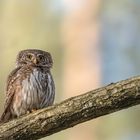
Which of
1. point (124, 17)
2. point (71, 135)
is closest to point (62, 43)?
point (71, 135)

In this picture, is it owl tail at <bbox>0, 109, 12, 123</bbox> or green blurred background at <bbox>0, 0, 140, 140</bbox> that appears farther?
green blurred background at <bbox>0, 0, 140, 140</bbox>

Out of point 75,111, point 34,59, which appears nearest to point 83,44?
point 34,59

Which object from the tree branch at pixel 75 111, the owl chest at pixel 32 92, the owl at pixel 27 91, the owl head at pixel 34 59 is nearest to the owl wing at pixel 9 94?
the owl at pixel 27 91

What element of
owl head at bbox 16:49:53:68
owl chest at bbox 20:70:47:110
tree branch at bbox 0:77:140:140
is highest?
owl head at bbox 16:49:53:68

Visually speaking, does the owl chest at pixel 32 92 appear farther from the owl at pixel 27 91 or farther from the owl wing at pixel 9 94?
the owl wing at pixel 9 94

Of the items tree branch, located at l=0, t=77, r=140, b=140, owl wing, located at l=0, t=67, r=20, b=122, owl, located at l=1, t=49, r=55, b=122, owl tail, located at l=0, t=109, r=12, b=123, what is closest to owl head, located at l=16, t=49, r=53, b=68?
owl, located at l=1, t=49, r=55, b=122

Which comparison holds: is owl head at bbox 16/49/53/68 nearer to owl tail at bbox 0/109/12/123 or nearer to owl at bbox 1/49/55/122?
owl at bbox 1/49/55/122
